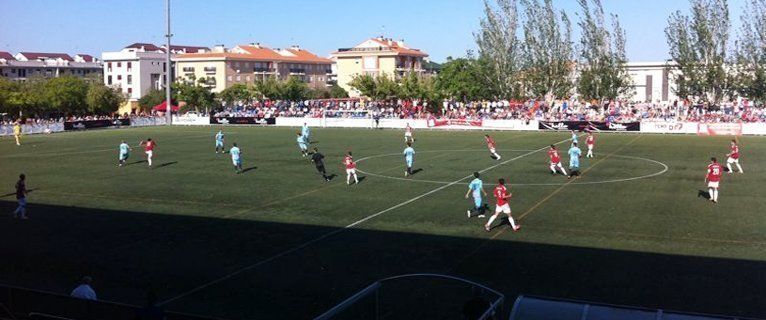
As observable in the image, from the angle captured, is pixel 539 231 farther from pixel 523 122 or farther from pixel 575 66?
pixel 575 66

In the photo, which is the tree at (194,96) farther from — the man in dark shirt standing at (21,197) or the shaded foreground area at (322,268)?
the shaded foreground area at (322,268)

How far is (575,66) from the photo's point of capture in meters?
87.1

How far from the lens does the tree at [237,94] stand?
10401cm

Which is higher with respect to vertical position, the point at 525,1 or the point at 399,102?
the point at 525,1

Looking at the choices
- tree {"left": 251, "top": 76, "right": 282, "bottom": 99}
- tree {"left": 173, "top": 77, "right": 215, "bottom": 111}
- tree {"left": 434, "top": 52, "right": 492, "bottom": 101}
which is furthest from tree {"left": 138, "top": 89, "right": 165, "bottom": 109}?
tree {"left": 434, "top": 52, "right": 492, "bottom": 101}

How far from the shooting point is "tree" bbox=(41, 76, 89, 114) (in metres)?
86.4

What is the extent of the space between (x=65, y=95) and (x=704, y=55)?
7783 cm

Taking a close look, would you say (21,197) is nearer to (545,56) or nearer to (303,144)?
(303,144)

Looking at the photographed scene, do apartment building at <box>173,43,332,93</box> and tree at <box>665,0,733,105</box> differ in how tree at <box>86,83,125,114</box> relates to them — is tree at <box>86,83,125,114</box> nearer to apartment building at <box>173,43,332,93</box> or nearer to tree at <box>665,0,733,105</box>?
apartment building at <box>173,43,332,93</box>

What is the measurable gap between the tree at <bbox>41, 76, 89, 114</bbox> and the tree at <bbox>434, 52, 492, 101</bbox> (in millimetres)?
A: 48435

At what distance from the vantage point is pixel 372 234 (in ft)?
60.7

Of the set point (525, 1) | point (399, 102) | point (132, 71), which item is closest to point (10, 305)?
point (399, 102)

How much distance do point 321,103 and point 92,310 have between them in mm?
80959

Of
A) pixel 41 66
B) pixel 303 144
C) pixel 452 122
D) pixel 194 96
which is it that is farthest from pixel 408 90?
pixel 41 66
